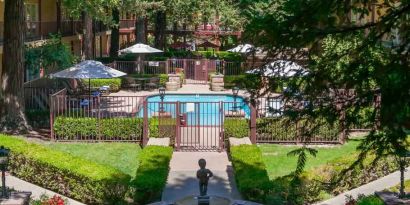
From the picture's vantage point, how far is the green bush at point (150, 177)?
1242cm

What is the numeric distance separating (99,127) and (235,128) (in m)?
4.19

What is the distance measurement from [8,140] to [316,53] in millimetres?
11571

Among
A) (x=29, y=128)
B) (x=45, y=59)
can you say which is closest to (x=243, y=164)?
(x=29, y=128)

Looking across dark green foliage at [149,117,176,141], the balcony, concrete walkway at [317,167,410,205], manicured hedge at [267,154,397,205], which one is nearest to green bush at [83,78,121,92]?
the balcony

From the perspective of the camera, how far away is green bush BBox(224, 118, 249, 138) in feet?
60.1

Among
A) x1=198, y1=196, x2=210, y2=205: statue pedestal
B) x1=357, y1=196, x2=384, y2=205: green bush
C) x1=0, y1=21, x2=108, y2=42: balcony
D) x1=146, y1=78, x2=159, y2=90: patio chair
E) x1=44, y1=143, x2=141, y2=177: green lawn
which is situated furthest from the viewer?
x1=146, y1=78, x2=159, y2=90: patio chair

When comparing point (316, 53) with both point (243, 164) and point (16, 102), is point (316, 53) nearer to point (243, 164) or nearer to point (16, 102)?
point (243, 164)

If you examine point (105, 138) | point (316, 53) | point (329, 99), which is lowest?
point (105, 138)

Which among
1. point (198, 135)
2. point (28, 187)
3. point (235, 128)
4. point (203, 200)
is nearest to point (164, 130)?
point (198, 135)

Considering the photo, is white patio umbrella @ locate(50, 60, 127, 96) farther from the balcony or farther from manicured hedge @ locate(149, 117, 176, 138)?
manicured hedge @ locate(149, 117, 176, 138)

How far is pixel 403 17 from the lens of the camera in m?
4.89

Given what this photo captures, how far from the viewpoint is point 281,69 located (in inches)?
206

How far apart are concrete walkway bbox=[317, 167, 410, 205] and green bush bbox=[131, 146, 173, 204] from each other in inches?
131

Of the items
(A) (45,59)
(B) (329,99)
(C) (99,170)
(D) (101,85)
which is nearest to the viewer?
(B) (329,99)
